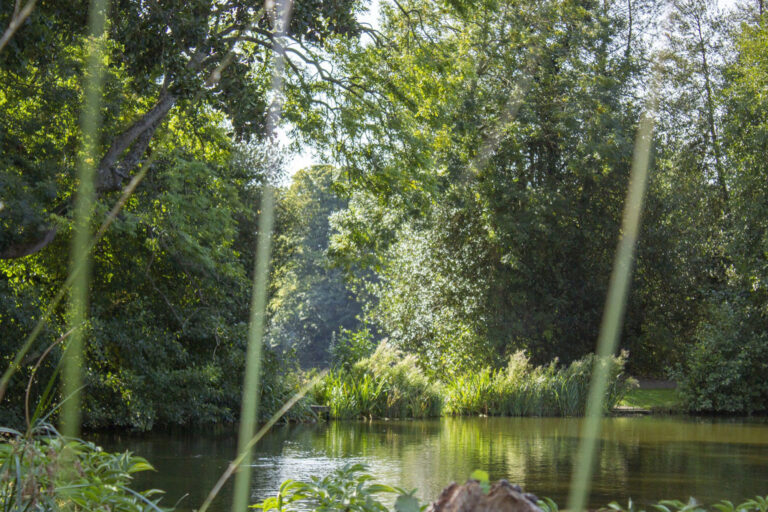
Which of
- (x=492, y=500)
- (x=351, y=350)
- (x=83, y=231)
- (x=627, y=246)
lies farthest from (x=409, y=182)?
(x=492, y=500)

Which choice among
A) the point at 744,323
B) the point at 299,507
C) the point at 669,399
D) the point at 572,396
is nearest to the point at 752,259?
the point at 744,323

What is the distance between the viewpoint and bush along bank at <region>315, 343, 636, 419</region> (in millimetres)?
→ 18172

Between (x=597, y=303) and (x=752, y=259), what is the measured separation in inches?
212

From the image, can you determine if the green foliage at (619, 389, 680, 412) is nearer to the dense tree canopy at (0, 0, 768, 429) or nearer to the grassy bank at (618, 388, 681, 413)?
the grassy bank at (618, 388, 681, 413)

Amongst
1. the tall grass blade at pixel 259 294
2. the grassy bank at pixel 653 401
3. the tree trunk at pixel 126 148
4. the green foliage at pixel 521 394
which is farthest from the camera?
the grassy bank at pixel 653 401

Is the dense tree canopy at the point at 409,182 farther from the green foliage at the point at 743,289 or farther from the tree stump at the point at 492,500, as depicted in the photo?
the tree stump at the point at 492,500

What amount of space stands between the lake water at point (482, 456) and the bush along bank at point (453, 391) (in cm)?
176

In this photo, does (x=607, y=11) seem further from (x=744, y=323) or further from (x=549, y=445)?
(x=549, y=445)

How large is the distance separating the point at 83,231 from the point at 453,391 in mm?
9922

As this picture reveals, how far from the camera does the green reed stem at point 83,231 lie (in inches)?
479

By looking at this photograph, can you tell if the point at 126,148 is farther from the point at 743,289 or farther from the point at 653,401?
the point at 743,289

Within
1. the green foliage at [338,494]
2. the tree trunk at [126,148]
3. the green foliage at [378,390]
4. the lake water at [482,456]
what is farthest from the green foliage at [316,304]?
the green foliage at [338,494]

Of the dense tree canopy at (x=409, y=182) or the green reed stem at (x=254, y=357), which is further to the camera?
the green reed stem at (x=254, y=357)

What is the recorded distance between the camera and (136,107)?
49.7ft
